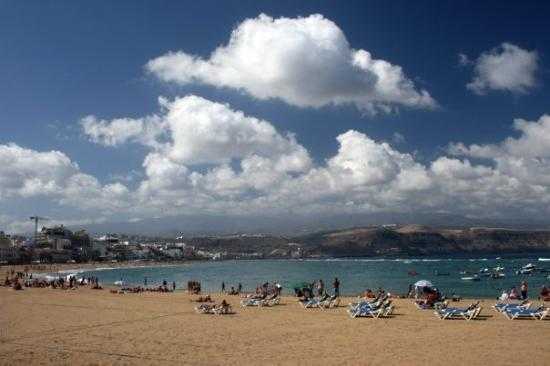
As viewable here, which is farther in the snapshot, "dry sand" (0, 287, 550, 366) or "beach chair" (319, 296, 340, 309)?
"beach chair" (319, 296, 340, 309)

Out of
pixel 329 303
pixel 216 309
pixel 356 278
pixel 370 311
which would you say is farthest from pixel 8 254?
pixel 370 311

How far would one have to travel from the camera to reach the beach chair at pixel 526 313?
62.6ft

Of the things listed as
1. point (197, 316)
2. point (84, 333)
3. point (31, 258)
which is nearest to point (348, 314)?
point (197, 316)

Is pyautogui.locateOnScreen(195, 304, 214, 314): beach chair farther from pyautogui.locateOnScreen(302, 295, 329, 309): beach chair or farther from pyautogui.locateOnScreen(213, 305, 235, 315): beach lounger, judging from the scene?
pyautogui.locateOnScreen(302, 295, 329, 309): beach chair

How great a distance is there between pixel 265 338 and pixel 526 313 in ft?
35.4

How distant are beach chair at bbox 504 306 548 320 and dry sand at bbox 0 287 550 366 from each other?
0.49 meters

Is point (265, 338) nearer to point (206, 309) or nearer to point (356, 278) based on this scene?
point (206, 309)

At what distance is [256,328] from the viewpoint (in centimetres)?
1797

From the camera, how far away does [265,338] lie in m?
15.8

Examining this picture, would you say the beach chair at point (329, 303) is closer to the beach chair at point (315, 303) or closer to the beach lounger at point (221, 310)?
the beach chair at point (315, 303)

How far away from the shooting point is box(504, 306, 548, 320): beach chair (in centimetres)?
1909

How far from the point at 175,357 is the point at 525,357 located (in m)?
8.94

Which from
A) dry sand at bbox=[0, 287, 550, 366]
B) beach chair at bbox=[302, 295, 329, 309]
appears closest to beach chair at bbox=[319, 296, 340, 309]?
beach chair at bbox=[302, 295, 329, 309]

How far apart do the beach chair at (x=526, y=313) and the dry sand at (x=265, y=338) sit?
0.49 meters
